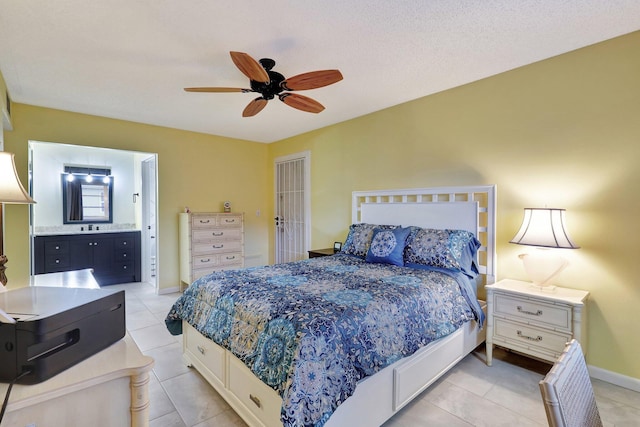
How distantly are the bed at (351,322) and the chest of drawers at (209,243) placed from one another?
2.05 meters

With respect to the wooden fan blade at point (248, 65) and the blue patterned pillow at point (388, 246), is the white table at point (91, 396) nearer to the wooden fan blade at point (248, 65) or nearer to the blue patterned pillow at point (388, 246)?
the wooden fan blade at point (248, 65)

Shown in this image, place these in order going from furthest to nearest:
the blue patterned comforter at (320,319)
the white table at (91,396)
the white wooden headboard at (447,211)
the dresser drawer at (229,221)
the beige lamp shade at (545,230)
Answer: the dresser drawer at (229,221) < the white wooden headboard at (447,211) < the beige lamp shade at (545,230) < the blue patterned comforter at (320,319) < the white table at (91,396)

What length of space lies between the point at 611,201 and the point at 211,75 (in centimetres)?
346

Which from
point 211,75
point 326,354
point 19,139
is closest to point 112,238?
point 19,139

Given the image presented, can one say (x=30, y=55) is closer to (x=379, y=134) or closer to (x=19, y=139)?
(x=19, y=139)

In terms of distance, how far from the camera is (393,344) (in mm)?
1726

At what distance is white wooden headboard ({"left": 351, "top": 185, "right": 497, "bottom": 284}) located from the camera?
9.18 ft

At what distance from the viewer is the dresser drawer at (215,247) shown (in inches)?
174

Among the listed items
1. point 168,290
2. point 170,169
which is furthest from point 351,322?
point 170,169

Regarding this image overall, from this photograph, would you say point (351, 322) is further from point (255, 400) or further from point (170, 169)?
point (170, 169)

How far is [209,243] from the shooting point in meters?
4.53

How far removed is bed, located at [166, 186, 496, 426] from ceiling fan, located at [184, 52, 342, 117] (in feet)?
4.79

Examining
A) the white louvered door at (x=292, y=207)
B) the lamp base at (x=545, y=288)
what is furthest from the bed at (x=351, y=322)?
the white louvered door at (x=292, y=207)

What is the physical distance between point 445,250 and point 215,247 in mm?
3385
